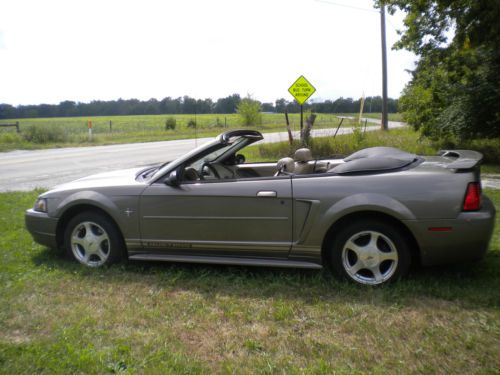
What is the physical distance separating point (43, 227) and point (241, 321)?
2496 mm

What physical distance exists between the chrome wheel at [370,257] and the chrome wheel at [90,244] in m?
2.27

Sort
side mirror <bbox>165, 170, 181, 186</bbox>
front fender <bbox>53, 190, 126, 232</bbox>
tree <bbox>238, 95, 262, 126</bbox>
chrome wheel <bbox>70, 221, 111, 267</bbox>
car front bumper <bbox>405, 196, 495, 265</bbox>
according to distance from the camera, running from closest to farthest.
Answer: car front bumper <bbox>405, 196, 495, 265</bbox>, side mirror <bbox>165, 170, 181, 186</bbox>, front fender <bbox>53, 190, 126, 232</bbox>, chrome wheel <bbox>70, 221, 111, 267</bbox>, tree <bbox>238, 95, 262, 126</bbox>

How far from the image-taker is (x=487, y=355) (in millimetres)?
2729

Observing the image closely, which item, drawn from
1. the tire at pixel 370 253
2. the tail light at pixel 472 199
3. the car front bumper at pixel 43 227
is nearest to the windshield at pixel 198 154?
the car front bumper at pixel 43 227

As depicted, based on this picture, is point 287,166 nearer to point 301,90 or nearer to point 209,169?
point 209,169

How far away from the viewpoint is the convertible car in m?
3.66

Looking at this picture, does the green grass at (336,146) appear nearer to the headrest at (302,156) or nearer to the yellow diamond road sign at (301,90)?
the yellow diamond road sign at (301,90)

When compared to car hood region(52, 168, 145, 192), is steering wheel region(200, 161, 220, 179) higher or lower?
higher

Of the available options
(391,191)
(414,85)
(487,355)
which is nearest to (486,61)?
(414,85)

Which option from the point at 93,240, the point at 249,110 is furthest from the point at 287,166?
the point at 249,110

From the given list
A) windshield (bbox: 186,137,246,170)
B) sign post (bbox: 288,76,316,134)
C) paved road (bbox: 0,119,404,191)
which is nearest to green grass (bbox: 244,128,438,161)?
paved road (bbox: 0,119,404,191)

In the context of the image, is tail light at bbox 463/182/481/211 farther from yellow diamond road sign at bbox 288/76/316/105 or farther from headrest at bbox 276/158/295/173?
yellow diamond road sign at bbox 288/76/316/105

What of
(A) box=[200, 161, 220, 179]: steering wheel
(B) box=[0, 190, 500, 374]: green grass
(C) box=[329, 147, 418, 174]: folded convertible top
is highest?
(C) box=[329, 147, 418, 174]: folded convertible top

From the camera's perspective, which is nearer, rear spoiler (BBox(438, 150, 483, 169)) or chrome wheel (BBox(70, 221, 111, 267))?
rear spoiler (BBox(438, 150, 483, 169))
